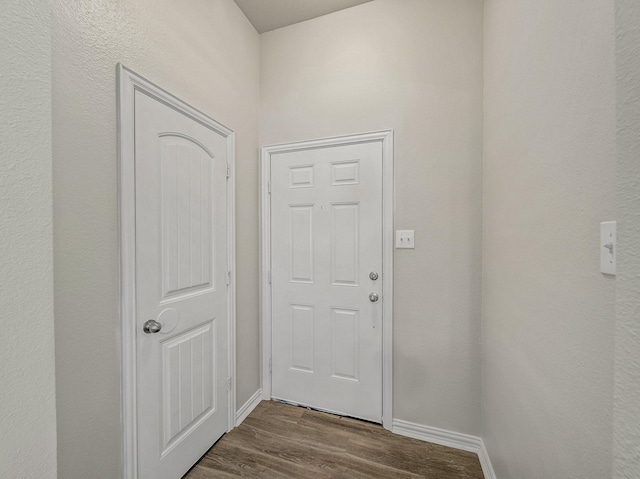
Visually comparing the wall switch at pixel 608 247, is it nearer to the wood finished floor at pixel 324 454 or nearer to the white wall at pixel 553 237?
the white wall at pixel 553 237

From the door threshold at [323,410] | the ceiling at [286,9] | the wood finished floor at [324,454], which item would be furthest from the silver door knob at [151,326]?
the ceiling at [286,9]

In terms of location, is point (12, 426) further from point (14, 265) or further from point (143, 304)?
point (143, 304)

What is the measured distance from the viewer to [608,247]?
572 mm

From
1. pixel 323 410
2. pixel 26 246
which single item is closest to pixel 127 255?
pixel 26 246

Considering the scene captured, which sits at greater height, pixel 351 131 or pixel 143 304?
pixel 351 131

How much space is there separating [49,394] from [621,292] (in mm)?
1196

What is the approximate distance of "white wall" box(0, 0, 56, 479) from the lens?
0.58 m

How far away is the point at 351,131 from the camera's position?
191cm

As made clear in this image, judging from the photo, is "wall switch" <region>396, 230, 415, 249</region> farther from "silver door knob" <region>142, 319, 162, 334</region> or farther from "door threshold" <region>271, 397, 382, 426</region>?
"silver door knob" <region>142, 319, 162, 334</region>

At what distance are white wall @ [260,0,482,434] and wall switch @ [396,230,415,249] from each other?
0.04 m

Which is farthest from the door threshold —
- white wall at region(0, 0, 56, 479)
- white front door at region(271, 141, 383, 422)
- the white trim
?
white wall at region(0, 0, 56, 479)

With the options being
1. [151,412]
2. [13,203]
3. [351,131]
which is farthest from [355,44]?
[151,412]

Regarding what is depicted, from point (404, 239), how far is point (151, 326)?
1.54 meters

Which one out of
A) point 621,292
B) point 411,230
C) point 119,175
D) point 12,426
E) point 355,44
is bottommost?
point 12,426
